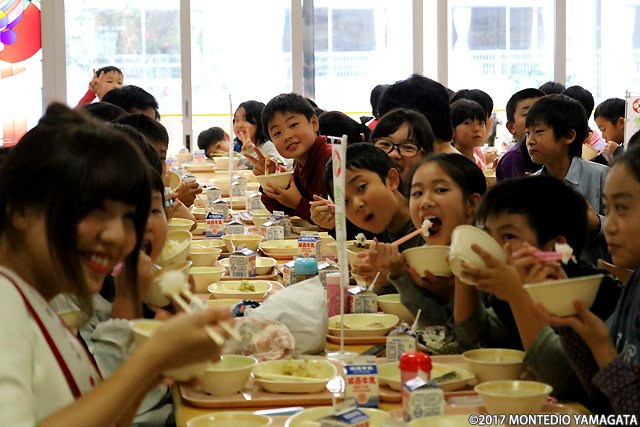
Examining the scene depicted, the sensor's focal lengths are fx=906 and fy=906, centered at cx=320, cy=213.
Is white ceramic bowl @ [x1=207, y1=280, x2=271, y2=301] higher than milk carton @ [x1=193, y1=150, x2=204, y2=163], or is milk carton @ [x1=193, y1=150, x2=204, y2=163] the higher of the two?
milk carton @ [x1=193, y1=150, x2=204, y2=163]

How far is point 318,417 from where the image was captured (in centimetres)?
176

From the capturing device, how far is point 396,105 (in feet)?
14.9

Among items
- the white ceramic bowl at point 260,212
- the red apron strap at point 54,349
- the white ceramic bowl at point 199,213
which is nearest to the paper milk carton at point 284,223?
the white ceramic bowl at point 260,212

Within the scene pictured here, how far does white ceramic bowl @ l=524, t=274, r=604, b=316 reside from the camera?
5.57 ft

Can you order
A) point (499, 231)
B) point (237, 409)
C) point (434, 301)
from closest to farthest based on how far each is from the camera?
point (237, 409)
point (499, 231)
point (434, 301)

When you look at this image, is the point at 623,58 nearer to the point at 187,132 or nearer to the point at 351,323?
the point at 187,132

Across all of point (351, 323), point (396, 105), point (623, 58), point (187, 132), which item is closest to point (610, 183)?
point (351, 323)

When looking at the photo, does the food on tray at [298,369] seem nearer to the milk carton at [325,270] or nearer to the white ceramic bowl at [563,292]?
the white ceramic bowl at [563,292]

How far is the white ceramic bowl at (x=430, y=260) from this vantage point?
7.37 feet

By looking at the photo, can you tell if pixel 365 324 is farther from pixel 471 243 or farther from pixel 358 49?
pixel 358 49

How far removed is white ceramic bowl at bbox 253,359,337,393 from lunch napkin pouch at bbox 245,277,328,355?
0.19 metres

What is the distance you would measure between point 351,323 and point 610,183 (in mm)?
912

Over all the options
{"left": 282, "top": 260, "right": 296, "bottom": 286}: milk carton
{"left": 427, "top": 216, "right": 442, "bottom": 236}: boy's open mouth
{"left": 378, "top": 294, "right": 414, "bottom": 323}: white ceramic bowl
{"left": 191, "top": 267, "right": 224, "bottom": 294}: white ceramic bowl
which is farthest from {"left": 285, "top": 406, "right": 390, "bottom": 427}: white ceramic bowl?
{"left": 191, "top": 267, "right": 224, "bottom": 294}: white ceramic bowl

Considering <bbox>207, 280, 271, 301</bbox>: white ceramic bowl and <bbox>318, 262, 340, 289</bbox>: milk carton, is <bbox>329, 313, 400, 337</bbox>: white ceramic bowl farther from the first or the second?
<bbox>207, 280, 271, 301</bbox>: white ceramic bowl
